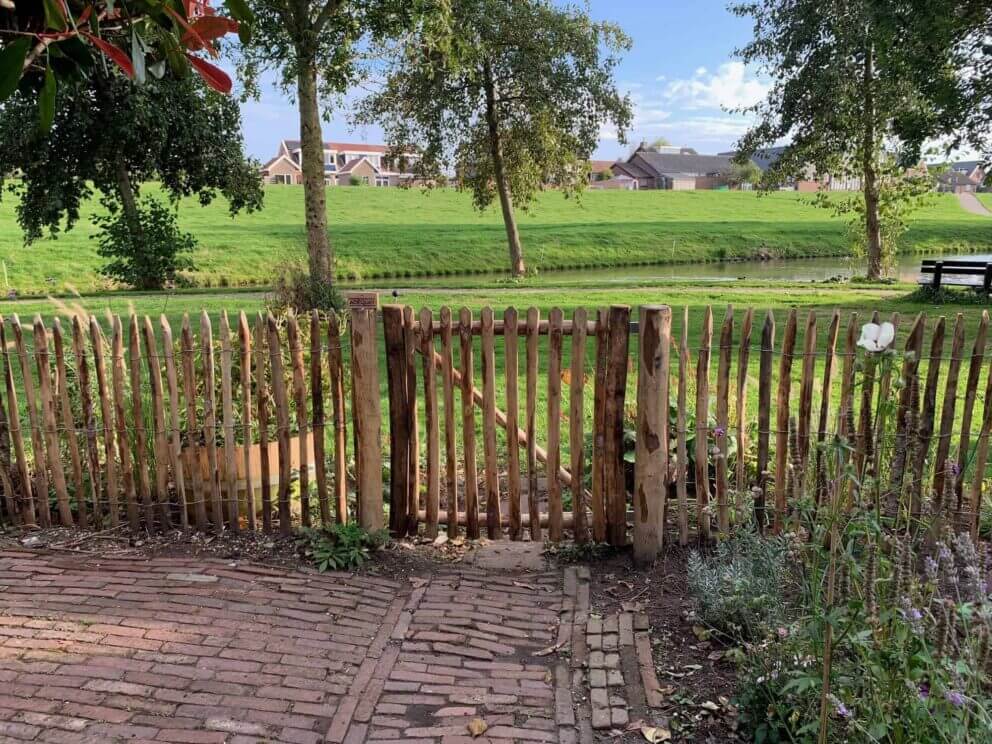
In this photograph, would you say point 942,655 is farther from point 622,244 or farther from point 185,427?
point 622,244

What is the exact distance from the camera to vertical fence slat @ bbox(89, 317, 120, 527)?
481 cm

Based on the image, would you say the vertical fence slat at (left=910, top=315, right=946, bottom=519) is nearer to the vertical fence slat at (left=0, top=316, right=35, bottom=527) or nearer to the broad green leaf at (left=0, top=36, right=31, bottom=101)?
the broad green leaf at (left=0, top=36, right=31, bottom=101)

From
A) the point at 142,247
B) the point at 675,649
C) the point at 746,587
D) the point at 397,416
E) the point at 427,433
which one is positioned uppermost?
the point at 142,247

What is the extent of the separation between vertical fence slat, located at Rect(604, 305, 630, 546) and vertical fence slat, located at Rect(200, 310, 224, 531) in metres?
2.37

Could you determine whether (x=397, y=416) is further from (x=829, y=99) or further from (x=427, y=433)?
(x=829, y=99)

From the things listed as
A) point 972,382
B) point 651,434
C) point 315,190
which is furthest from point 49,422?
point 315,190

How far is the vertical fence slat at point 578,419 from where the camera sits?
4.52 m

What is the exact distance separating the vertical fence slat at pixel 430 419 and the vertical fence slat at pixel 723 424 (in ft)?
5.44

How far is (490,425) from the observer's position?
4777 millimetres

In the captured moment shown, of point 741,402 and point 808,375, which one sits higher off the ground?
point 808,375

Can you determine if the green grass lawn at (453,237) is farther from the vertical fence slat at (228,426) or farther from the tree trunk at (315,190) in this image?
the vertical fence slat at (228,426)

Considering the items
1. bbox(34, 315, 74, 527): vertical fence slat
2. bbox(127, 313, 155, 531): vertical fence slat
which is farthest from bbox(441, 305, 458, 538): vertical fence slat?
bbox(34, 315, 74, 527): vertical fence slat

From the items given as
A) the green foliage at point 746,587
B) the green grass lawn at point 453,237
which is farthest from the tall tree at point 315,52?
the green grass lawn at point 453,237

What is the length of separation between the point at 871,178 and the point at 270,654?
2415 cm
